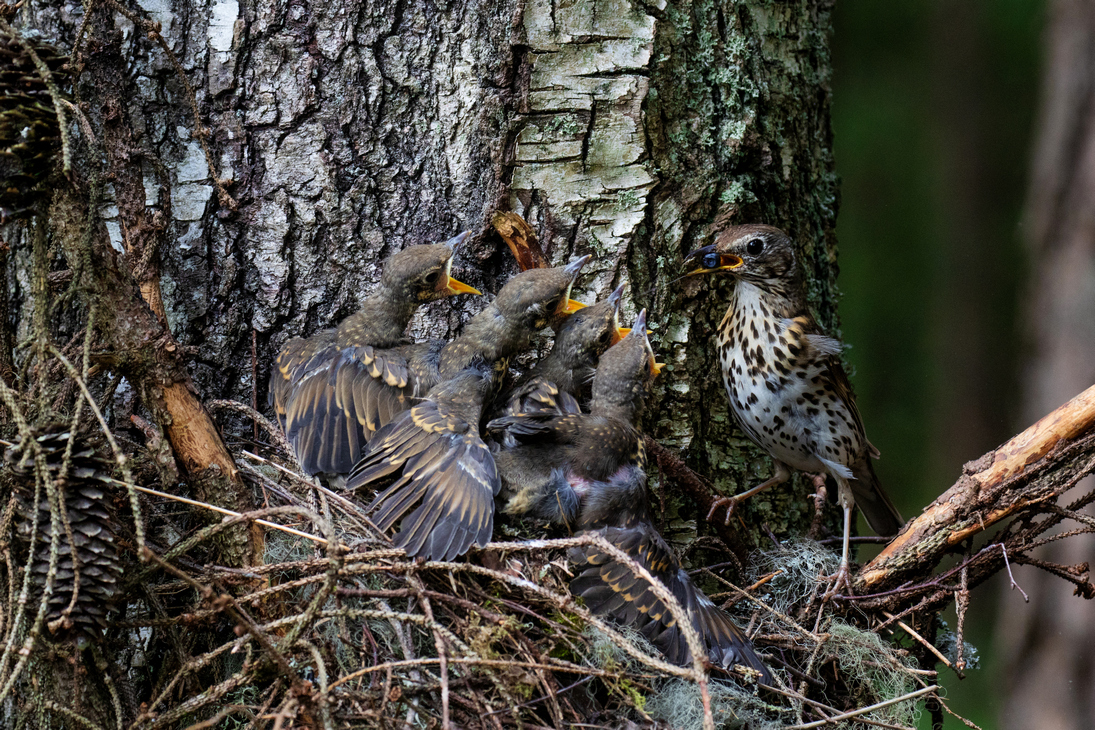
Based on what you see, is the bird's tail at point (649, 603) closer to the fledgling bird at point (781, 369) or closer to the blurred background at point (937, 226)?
the fledgling bird at point (781, 369)

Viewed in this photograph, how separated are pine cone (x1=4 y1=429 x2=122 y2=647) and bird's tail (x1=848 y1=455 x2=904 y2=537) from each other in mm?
2391

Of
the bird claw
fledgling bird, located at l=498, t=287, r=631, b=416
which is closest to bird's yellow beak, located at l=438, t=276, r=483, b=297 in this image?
fledgling bird, located at l=498, t=287, r=631, b=416

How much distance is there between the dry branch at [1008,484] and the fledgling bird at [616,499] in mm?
594

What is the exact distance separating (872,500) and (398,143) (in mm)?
2175

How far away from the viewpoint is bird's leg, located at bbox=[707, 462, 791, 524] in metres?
2.72

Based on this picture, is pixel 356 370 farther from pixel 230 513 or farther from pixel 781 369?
pixel 781 369

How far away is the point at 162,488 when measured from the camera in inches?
89.4

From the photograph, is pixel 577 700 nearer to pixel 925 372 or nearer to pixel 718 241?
pixel 718 241

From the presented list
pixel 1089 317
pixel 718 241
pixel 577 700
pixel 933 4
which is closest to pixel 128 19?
pixel 718 241

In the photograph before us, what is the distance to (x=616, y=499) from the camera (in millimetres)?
2381

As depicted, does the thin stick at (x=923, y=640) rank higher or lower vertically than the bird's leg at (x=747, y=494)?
lower

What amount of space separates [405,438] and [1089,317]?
4.85 meters

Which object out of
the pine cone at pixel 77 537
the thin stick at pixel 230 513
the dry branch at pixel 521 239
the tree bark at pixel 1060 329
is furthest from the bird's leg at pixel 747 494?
the tree bark at pixel 1060 329

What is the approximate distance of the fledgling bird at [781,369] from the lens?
9.57ft
